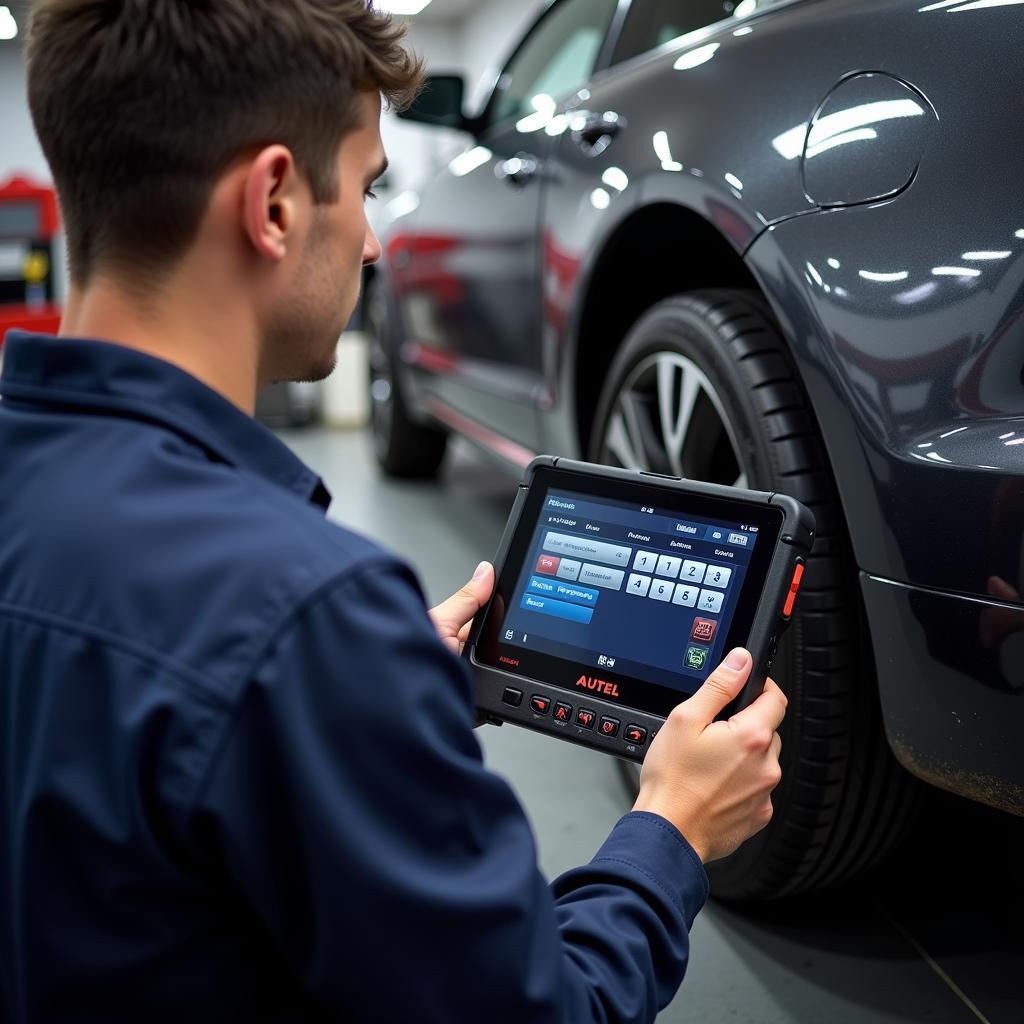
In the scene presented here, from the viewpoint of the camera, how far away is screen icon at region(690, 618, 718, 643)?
3.49 ft

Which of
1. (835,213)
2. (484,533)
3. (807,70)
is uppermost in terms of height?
(807,70)

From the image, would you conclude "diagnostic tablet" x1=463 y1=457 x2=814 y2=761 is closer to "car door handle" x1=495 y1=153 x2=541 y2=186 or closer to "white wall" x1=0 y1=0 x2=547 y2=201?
"car door handle" x1=495 y1=153 x2=541 y2=186

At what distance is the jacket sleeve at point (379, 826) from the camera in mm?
554

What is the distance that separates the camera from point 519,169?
2.17 metres

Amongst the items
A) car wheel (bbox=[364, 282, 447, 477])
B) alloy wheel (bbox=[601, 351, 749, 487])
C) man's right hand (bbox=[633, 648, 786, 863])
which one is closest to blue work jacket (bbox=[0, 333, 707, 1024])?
man's right hand (bbox=[633, 648, 786, 863])

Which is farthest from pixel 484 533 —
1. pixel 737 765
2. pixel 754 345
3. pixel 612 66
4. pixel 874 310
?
pixel 737 765

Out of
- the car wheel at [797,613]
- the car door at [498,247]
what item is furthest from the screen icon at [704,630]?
the car door at [498,247]

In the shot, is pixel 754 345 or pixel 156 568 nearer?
pixel 156 568

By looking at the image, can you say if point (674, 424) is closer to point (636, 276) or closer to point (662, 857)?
point (636, 276)

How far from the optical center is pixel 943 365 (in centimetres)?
109

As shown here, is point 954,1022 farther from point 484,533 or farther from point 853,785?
point 484,533

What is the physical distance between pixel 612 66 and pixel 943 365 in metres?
1.23

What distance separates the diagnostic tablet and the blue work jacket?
44 cm

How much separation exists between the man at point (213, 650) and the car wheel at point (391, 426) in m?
3.08
